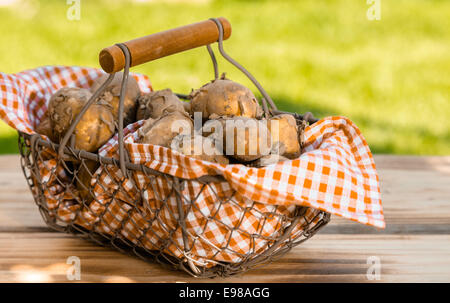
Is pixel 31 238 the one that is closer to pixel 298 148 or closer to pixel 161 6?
pixel 298 148

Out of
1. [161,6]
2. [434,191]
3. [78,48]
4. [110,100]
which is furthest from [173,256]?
[161,6]

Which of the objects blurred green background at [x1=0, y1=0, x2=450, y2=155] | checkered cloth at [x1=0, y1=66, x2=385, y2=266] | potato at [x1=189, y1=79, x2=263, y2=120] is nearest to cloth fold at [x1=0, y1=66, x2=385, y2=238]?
checkered cloth at [x1=0, y1=66, x2=385, y2=266]

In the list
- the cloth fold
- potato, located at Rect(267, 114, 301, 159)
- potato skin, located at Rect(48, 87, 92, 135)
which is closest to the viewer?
the cloth fold

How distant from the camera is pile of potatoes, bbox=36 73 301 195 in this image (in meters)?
0.93

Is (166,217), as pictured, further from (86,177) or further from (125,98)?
(125,98)

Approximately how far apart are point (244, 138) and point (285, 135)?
106 mm

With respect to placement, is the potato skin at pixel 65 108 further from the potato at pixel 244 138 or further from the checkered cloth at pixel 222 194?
the potato at pixel 244 138

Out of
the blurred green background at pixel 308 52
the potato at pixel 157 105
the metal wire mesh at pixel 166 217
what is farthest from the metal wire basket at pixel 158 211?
the blurred green background at pixel 308 52

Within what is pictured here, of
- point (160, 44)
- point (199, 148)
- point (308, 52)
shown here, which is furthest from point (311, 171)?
point (308, 52)

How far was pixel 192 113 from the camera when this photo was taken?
3.61 ft

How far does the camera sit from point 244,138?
91cm

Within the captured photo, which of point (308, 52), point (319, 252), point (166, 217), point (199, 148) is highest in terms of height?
point (308, 52)

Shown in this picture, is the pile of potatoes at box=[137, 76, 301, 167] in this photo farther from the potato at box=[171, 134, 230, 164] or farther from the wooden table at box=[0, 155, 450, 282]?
the wooden table at box=[0, 155, 450, 282]

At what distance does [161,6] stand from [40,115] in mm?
2653
